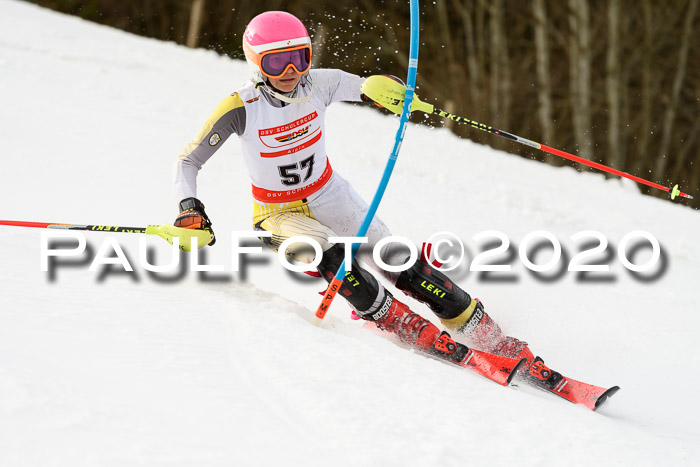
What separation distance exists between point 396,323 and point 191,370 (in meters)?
1.37

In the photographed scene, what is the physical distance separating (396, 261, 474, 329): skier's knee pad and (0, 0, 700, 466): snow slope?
357 mm

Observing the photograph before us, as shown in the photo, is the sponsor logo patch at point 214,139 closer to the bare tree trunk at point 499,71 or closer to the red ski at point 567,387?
the red ski at point 567,387

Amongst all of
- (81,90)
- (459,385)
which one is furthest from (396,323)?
(81,90)

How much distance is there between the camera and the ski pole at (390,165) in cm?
306

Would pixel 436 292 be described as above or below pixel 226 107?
below

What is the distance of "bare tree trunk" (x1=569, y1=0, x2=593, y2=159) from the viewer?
13016 mm

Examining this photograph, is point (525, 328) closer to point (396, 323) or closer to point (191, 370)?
point (396, 323)

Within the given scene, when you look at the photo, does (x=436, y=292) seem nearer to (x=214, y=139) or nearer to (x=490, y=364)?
(x=490, y=364)

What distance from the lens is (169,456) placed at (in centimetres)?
170

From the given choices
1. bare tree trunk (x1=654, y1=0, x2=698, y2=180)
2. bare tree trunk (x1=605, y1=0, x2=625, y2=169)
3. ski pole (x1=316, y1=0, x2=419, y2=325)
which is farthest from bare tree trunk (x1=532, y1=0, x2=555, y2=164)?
ski pole (x1=316, y1=0, x2=419, y2=325)

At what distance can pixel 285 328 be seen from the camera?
2.66 meters

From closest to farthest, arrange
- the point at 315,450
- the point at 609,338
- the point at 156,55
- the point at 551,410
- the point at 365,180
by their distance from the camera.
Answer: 1. the point at 315,450
2. the point at 551,410
3. the point at 609,338
4. the point at 365,180
5. the point at 156,55

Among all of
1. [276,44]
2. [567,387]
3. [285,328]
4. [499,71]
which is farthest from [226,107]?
[499,71]

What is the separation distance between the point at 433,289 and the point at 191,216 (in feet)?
3.95
